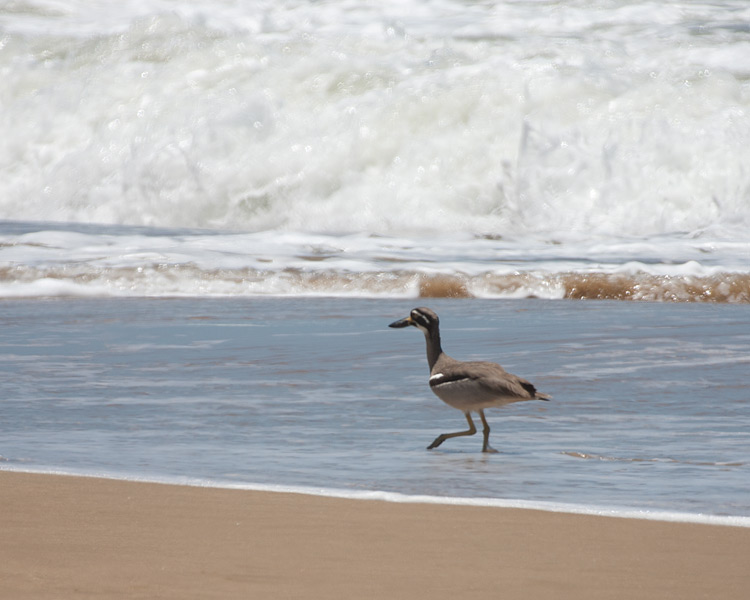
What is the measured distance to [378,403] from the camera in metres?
5.14

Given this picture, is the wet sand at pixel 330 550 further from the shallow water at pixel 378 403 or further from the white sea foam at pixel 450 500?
the shallow water at pixel 378 403

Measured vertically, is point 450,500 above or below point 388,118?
below

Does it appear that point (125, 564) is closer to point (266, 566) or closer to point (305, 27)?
point (266, 566)

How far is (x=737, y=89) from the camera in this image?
13859 millimetres

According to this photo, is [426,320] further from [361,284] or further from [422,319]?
[361,284]

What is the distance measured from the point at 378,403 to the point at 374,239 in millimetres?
6539

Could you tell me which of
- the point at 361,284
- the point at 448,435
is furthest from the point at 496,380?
the point at 361,284

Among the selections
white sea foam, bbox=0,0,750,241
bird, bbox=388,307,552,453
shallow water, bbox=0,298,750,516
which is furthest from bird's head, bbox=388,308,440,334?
white sea foam, bbox=0,0,750,241

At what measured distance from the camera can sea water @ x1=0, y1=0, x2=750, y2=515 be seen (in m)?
4.37

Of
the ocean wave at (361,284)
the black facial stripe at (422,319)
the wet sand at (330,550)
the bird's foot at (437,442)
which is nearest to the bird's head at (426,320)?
the black facial stripe at (422,319)

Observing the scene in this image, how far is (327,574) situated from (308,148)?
12186mm

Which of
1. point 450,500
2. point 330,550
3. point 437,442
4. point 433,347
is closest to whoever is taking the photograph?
point 330,550

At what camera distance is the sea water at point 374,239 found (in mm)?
4371

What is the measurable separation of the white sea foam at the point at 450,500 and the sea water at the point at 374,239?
0.09 m
